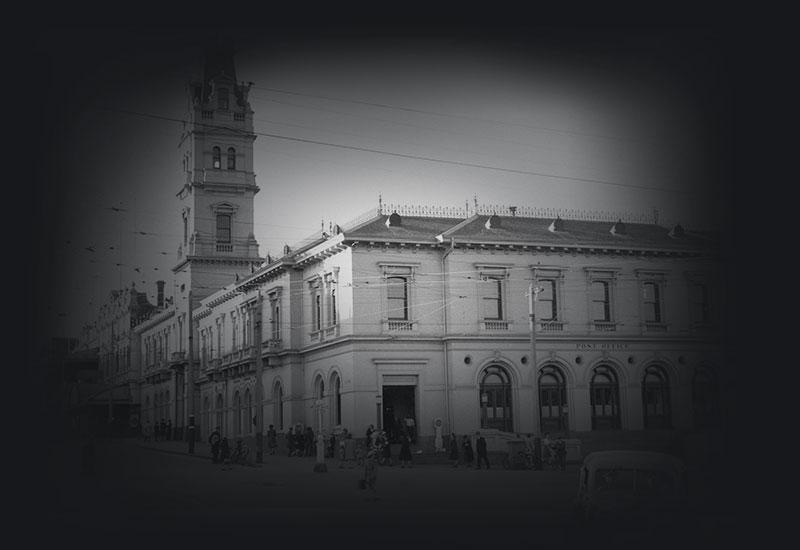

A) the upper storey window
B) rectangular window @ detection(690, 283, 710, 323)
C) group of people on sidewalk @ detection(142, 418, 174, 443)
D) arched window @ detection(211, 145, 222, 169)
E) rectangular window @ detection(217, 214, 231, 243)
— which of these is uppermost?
the upper storey window

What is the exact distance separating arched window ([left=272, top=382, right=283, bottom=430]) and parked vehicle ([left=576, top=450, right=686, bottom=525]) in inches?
1299

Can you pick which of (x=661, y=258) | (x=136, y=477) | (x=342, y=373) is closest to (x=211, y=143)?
(x=342, y=373)

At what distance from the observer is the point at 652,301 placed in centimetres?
4128

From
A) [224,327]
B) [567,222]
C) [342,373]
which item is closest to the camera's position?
[342,373]

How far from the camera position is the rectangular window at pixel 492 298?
3950 cm

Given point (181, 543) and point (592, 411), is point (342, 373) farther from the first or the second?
point (181, 543)

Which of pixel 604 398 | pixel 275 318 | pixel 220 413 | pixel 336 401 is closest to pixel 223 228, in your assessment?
pixel 220 413

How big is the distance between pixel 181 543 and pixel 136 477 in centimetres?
1637

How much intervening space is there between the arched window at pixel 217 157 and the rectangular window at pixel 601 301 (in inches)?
1005

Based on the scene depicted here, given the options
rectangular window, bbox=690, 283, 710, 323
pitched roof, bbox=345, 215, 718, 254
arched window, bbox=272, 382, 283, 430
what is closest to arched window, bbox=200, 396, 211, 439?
arched window, bbox=272, 382, 283, 430

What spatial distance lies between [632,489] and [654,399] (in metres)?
28.8

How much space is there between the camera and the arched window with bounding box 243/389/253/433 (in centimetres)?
4944

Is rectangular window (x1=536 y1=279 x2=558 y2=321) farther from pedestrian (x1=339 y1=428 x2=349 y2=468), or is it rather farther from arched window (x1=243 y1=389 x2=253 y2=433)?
arched window (x1=243 y1=389 x2=253 y2=433)

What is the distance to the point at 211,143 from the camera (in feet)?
187
